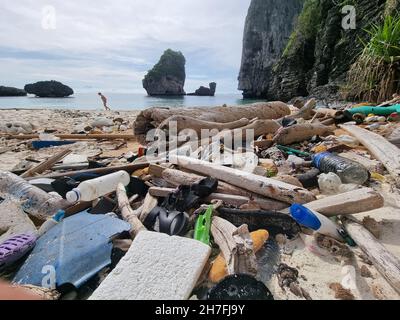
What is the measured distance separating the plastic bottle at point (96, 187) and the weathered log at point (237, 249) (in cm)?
150

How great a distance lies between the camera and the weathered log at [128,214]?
214cm

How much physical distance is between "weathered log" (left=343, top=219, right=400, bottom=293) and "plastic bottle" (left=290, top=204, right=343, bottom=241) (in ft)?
0.38

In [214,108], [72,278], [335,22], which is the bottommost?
[72,278]

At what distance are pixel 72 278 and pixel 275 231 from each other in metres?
1.55

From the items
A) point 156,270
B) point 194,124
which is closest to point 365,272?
point 156,270

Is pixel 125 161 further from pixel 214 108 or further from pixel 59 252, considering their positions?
pixel 214 108

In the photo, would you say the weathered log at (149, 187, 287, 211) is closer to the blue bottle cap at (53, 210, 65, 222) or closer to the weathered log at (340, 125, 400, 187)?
the blue bottle cap at (53, 210, 65, 222)

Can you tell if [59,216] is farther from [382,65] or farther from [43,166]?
[382,65]

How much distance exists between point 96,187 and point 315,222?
222 centimetres

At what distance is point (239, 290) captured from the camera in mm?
1439

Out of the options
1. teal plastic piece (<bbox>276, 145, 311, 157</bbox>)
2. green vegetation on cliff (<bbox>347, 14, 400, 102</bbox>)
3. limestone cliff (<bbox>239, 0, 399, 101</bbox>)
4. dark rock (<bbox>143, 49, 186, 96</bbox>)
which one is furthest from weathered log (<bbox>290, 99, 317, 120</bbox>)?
dark rock (<bbox>143, 49, 186, 96</bbox>)

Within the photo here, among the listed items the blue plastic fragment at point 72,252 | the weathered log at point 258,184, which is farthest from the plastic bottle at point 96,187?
the weathered log at point 258,184
